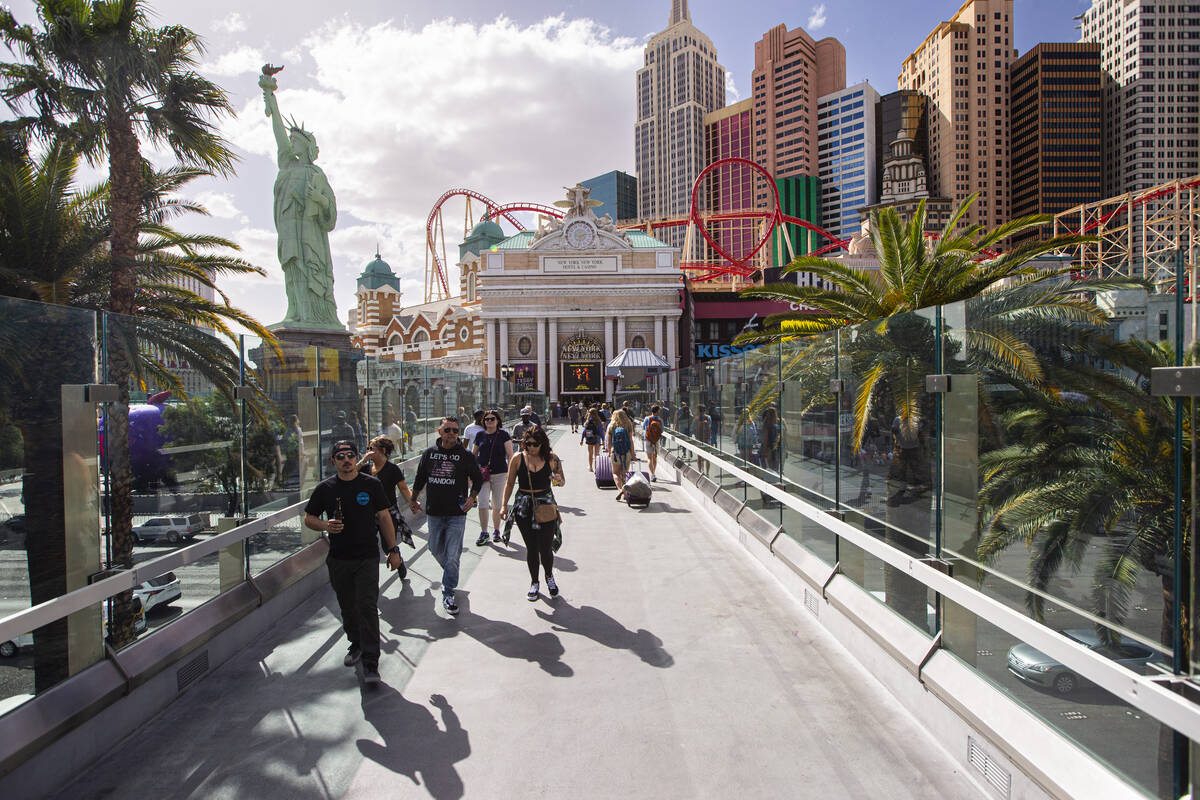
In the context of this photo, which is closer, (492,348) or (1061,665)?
(1061,665)

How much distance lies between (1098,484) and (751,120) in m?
150

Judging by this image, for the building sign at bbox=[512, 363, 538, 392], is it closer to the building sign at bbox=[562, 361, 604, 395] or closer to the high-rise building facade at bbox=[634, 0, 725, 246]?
the building sign at bbox=[562, 361, 604, 395]

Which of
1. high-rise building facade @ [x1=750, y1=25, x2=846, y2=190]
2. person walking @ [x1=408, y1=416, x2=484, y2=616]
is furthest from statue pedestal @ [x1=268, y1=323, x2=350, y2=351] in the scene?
high-rise building facade @ [x1=750, y1=25, x2=846, y2=190]

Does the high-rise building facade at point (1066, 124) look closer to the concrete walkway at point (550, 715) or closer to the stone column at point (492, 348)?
the stone column at point (492, 348)

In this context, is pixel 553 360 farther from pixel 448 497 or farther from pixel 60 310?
pixel 60 310

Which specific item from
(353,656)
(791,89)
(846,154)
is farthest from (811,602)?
(791,89)

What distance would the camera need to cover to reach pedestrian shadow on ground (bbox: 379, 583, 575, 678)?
4992 mm

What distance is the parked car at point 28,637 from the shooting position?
3240 millimetres

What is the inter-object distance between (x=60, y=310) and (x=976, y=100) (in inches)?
5385

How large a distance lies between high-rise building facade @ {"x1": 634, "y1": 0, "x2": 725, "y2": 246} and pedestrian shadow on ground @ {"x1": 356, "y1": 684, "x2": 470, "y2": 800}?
146236 millimetres

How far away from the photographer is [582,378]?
5381cm

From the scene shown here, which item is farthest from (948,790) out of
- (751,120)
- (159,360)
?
(751,120)

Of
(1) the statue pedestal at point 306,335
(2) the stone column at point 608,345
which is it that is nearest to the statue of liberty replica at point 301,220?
(1) the statue pedestal at point 306,335

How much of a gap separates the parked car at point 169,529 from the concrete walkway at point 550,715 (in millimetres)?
1009
